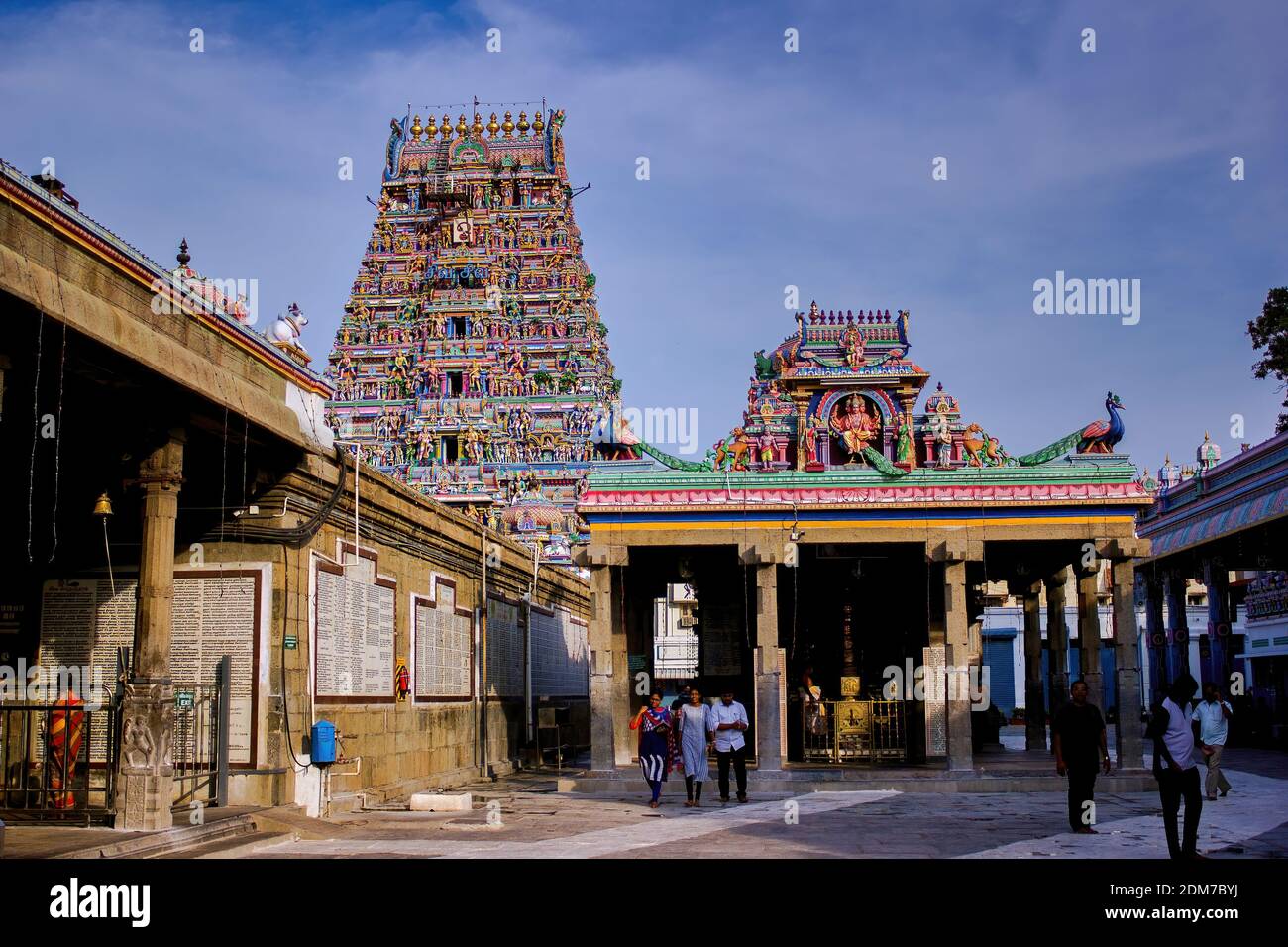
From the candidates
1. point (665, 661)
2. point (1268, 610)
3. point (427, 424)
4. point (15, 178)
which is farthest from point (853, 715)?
point (427, 424)

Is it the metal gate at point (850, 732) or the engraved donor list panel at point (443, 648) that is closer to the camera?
the engraved donor list panel at point (443, 648)

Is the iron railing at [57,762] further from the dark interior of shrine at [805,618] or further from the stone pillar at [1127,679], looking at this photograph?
the stone pillar at [1127,679]

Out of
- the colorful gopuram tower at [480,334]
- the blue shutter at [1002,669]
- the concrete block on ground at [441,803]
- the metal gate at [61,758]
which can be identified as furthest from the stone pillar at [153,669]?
the blue shutter at [1002,669]

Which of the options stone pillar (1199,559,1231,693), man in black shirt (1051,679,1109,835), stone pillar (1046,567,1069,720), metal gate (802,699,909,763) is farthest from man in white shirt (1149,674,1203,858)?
stone pillar (1199,559,1231,693)

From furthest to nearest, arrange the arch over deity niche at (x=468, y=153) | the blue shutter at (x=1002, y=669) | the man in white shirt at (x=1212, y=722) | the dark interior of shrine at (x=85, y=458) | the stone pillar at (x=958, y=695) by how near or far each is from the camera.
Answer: the arch over deity niche at (x=468, y=153)
the blue shutter at (x=1002, y=669)
the stone pillar at (x=958, y=695)
the man in white shirt at (x=1212, y=722)
the dark interior of shrine at (x=85, y=458)

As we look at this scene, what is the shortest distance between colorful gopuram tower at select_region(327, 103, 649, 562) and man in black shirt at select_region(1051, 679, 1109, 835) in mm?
41340

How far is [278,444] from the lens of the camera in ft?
53.4

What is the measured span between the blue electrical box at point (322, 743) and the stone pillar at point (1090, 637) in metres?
12.9

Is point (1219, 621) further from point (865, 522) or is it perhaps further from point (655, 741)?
point (655, 741)

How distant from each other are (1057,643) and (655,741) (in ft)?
45.4

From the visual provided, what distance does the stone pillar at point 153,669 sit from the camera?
45.5ft

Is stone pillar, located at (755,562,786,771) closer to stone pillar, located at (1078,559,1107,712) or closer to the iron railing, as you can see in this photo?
stone pillar, located at (1078,559,1107,712)

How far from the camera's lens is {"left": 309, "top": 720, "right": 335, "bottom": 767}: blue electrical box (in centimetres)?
1733
